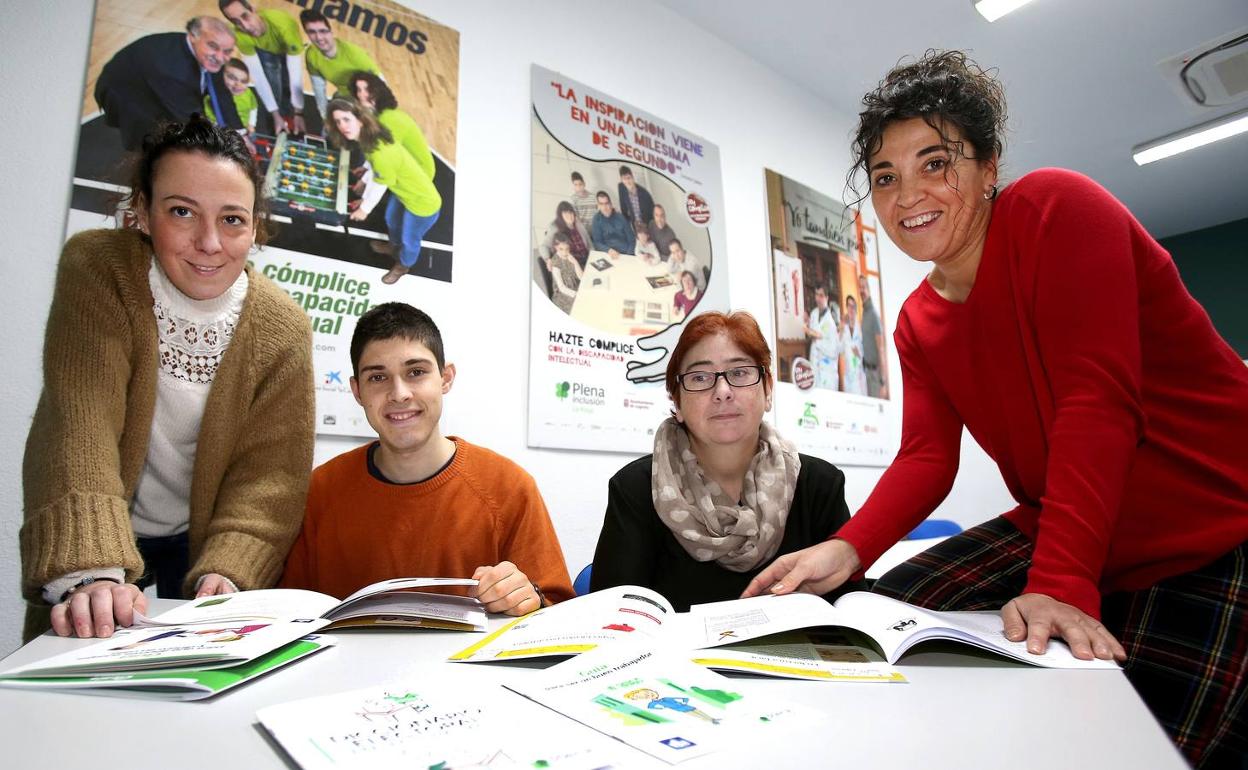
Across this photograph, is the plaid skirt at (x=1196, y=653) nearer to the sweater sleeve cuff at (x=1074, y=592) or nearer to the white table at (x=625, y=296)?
the sweater sleeve cuff at (x=1074, y=592)

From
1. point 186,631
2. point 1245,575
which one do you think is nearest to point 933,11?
point 1245,575

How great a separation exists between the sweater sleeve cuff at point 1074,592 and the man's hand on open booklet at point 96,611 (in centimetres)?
107

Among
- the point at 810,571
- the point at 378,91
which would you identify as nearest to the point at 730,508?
the point at 810,571

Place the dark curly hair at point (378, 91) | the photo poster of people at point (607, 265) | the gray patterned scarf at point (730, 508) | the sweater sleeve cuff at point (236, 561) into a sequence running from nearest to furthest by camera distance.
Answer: the sweater sleeve cuff at point (236, 561) < the gray patterned scarf at point (730, 508) < the dark curly hair at point (378, 91) < the photo poster of people at point (607, 265)

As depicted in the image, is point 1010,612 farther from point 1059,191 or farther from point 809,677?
point 1059,191

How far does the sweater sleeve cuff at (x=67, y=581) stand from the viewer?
33.9 inches

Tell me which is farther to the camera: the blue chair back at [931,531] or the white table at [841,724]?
the blue chair back at [931,531]

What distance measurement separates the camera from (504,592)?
0.99 m

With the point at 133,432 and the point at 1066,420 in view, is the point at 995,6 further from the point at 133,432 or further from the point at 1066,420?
the point at 133,432

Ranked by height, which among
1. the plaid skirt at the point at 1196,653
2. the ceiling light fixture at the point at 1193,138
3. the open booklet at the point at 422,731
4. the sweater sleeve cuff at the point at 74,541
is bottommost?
the plaid skirt at the point at 1196,653

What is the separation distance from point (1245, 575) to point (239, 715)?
1180mm

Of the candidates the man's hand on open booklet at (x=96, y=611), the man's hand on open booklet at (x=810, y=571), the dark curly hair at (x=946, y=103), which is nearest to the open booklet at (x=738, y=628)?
the man's hand on open booklet at (x=810, y=571)

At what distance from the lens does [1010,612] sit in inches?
30.5

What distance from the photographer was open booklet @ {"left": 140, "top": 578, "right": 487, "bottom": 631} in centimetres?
82
